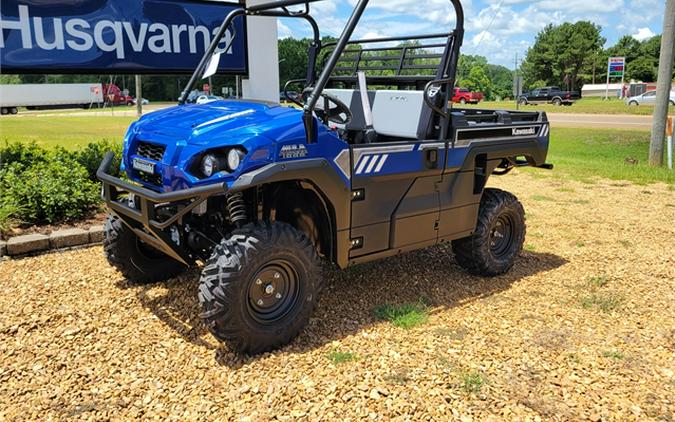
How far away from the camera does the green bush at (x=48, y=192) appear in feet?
18.7

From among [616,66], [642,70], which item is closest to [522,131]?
[616,66]

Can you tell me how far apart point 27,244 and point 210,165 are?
9.42ft

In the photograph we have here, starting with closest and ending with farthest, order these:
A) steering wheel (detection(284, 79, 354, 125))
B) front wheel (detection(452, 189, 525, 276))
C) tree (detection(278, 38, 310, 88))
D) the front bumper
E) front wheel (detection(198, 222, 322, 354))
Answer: the front bumper, front wheel (detection(198, 222, 322, 354)), steering wheel (detection(284, 79, 354, 125)), front wheel (detection(452, 189, 525, 276)), tree (detection(278, 38, 310, 88))

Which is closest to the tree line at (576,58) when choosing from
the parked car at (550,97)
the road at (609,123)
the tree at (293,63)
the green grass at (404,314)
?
the parked car at (550,97)

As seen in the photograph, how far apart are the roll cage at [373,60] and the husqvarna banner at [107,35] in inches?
68.6

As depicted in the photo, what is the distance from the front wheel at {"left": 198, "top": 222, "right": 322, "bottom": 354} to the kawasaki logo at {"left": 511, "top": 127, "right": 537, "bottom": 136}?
7.62 ft

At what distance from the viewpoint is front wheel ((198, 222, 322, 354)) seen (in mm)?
3328

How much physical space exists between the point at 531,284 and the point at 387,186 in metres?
1.83

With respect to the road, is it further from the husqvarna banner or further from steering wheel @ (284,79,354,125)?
steering wheel @ (284,79,354,125)

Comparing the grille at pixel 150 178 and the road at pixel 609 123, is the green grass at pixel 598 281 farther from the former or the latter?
the road at pixel 609 123

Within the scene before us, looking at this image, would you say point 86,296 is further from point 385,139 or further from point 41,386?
point 385,139

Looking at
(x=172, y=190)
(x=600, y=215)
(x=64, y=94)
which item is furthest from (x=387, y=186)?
(x=64, y=94)

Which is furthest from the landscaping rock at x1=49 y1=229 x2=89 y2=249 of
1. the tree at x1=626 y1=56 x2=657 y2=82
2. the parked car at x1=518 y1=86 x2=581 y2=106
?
the tree at x1=626 y1=56 x2=657 y2=82

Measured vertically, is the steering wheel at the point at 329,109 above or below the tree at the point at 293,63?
below
